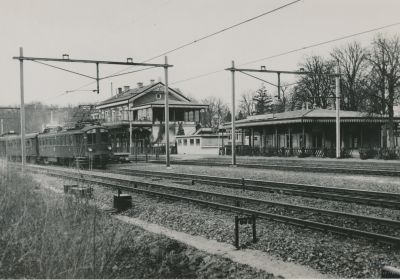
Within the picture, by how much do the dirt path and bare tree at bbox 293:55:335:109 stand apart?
53294mm

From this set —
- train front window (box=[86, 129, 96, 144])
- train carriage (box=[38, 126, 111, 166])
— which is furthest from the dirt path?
train front window (box=[86, 129, 96, 144])

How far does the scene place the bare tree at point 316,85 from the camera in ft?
204

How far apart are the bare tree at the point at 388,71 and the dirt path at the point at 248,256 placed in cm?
3226

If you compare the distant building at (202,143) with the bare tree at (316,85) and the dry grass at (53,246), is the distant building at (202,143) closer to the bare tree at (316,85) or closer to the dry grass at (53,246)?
the bare tree at (316,85)

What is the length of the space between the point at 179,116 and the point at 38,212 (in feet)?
186

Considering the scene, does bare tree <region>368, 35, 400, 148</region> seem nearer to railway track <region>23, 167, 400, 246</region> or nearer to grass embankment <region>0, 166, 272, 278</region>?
railway track <region>23, 167, 400, 246</region>

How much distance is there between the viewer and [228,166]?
28.1 m

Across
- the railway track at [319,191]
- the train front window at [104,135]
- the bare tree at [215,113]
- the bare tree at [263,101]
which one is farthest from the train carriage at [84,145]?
the bare tree at [215,113]

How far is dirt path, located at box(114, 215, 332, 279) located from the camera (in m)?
6.71

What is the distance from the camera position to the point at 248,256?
301 inches

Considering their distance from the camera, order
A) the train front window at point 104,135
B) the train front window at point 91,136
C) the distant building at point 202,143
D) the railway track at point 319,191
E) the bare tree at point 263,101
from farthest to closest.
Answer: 1. the bare tree at point 263,101
2. the distant building at point 202,143
3. the train front window at point 104,135
4. the train front window at point 91,136
5. the railway track at point 319,191

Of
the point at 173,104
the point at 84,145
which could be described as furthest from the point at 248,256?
the point at 173,104

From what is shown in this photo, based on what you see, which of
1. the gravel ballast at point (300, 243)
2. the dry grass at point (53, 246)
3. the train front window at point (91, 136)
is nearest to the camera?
the dry grass at point (53, 246)

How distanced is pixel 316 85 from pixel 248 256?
2334 inches
